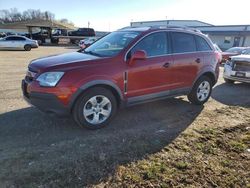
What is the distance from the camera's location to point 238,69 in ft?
29.6

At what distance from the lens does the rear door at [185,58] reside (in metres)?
5.41

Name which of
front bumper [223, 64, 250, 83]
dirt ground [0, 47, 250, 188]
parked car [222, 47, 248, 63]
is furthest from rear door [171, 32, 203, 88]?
parked car [222, 47, 248, 63]

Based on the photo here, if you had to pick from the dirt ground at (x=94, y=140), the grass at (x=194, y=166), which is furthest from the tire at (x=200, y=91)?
the grass at (x=194, y=166)

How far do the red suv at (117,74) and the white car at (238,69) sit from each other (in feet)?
11.2

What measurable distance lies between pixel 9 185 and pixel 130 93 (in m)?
2.63

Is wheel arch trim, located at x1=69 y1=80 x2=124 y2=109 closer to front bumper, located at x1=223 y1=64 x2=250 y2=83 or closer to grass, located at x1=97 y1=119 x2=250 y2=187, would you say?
grass, located at x1=97 y1=119 x2=250 y2=187

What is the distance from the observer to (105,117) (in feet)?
15.1

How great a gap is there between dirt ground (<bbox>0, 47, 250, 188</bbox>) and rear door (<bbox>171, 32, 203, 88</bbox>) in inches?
30.7

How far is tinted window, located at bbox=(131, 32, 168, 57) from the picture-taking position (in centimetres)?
486

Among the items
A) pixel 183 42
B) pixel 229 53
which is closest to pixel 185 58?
pixel 183 42

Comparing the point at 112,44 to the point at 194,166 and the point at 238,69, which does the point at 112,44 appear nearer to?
the point at 194,166

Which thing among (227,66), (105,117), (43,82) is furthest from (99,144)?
(227,66)

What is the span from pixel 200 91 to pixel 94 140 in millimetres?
3363

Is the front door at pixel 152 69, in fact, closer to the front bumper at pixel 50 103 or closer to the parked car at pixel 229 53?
the front bumper at pixel 50 103
